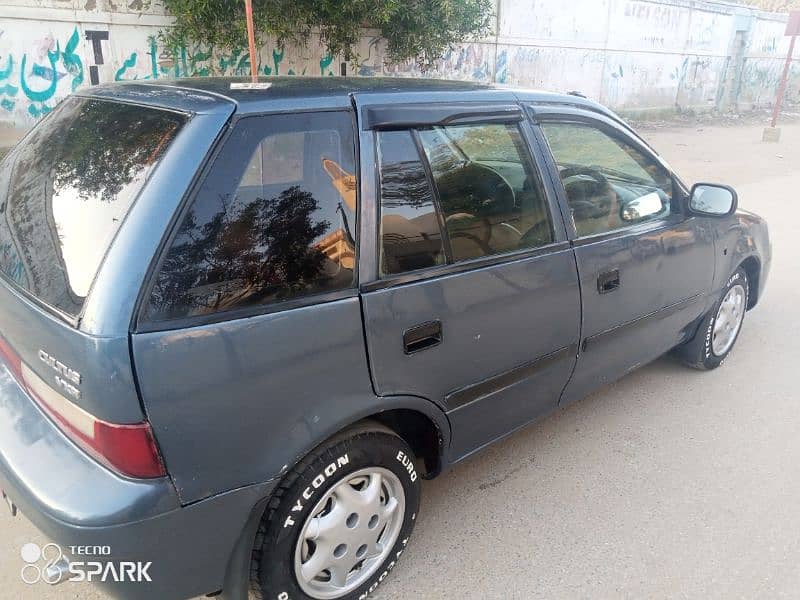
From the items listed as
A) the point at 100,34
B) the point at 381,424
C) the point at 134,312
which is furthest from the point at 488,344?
the point at 100,34

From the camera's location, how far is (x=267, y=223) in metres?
1.79

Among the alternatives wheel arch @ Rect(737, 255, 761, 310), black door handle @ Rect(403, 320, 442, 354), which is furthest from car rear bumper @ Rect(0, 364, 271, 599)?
wheel arch @ Rect(737, 255, 761, 310)

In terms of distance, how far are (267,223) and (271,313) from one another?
275 millimetres

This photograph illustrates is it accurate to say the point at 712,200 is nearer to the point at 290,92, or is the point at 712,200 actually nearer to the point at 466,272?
the point at 466,272

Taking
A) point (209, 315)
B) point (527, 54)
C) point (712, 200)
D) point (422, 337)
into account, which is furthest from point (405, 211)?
point (527, 54)

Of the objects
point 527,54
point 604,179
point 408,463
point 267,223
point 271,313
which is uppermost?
point 527,54

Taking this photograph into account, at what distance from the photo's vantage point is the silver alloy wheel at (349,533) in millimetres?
1997

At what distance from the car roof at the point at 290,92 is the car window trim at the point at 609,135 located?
0.10 meters

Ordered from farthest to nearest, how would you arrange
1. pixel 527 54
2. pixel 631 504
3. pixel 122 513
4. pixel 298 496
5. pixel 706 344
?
pixel 527 54, pixel 706 344, pixel 631 504, pixel 298 496, pixel 122 513

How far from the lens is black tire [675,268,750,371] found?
3.77m

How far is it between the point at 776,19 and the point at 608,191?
2613cm

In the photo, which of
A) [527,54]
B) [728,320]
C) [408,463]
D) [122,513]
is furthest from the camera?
[527,54]

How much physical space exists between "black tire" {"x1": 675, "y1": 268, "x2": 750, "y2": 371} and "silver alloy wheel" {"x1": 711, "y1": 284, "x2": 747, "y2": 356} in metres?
0.03

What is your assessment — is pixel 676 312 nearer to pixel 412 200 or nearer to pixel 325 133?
pixel 412 200
